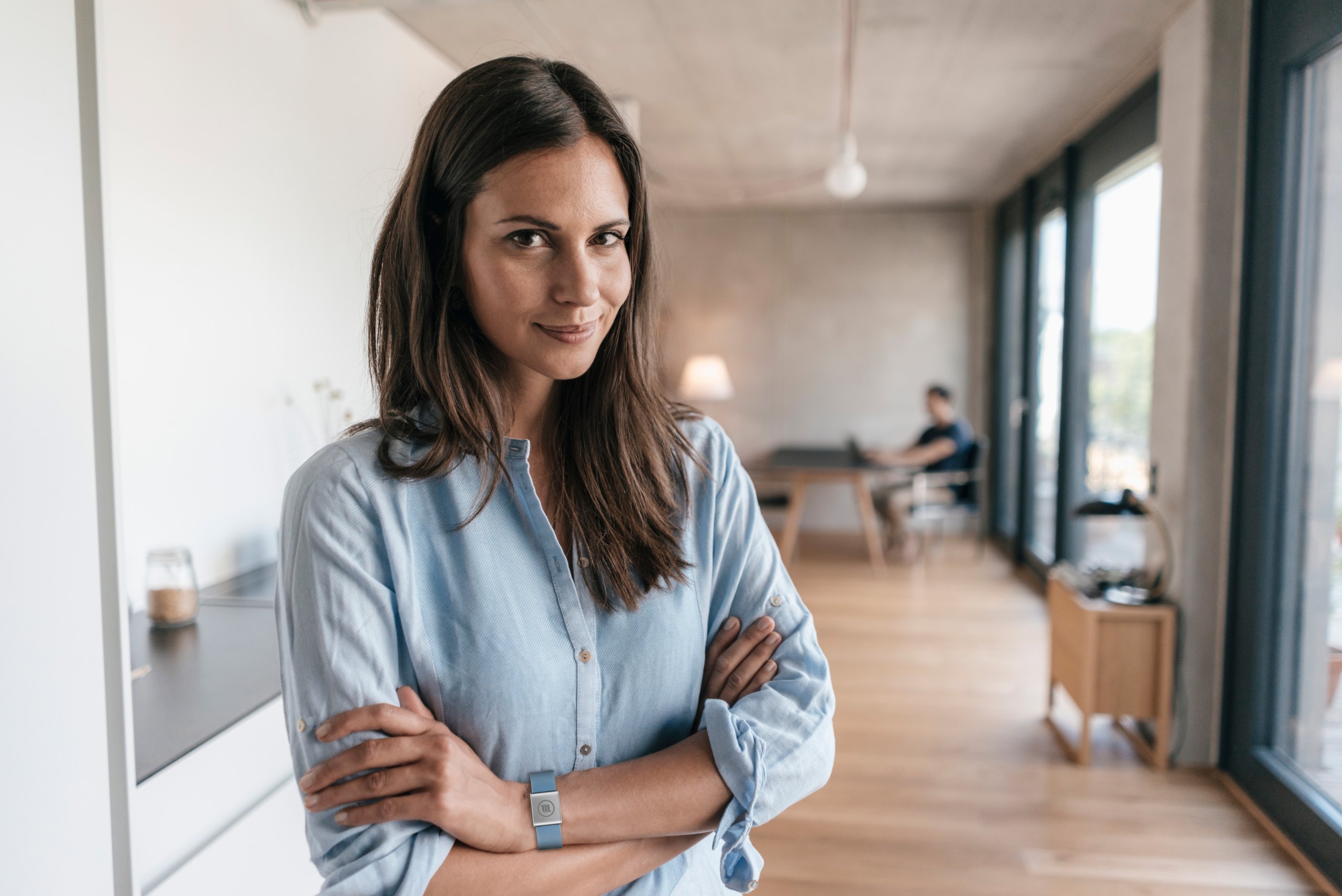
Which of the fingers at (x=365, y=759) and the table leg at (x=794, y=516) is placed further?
the table leg at (x=794, y=516)

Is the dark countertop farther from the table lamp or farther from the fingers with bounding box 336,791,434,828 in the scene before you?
the table lamp

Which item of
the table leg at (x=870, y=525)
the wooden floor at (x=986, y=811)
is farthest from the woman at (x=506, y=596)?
the table leg at (x=870, y=525)

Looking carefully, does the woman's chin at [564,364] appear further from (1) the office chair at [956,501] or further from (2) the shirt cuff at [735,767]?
(1) the office chair at [956,501]

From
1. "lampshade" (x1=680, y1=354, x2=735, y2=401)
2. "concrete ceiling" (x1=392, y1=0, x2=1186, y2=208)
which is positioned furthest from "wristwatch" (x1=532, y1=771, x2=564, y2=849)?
"lampshade" (x1=680, y1=354, x2=735, y2=401)

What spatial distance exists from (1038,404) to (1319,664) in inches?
146

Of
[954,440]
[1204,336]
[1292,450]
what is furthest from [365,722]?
[954,440]

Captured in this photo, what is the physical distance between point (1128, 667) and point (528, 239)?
3.06 m

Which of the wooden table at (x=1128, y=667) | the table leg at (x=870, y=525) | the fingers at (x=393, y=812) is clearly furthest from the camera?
the table leg at (x=870, y=525)

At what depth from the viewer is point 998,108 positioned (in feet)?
15.5

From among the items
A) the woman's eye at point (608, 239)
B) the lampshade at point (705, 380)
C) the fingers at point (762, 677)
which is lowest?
the fingers at point (762, 677)

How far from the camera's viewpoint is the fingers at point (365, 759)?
2.78 ft

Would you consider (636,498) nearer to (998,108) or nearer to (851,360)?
(998,108)

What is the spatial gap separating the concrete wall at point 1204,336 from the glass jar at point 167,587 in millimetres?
3151

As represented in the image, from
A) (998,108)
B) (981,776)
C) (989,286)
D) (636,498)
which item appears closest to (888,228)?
(989,286)
